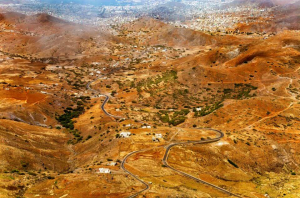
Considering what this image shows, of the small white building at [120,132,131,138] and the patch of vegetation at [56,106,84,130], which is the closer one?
the small white building at [120,132,131,138]

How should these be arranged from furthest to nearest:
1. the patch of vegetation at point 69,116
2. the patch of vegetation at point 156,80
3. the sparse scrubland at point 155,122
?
the patch of vegetation at point 156,80 → the patch of vegetation at point 69,116 → the sparse scrubland at point 155,122

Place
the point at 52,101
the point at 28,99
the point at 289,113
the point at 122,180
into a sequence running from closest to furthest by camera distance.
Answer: the point at 122,180 → the point at 289,113 → the point at 28,99 → the point at 52,101

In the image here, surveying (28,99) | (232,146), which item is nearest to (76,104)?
(28,99)

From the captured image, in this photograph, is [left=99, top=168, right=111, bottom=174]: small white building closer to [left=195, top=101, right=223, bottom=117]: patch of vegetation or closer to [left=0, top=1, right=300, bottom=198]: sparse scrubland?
[left=0, top=1, right=300, bottom=198]: sparse scrubland

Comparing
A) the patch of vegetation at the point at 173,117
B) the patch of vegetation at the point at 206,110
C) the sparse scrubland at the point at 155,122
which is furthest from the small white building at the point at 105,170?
the patch of vegetation at the point at 206,110

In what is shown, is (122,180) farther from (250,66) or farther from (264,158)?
(250,66)

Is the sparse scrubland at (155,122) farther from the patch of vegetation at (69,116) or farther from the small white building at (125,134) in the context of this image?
the small white building at (125,134)

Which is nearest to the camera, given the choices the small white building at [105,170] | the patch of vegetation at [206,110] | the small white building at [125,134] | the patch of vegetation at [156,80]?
the small white building at [105,170]

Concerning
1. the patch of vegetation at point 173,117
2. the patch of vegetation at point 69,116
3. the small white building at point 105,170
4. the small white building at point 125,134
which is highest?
the small white building at point 105,170

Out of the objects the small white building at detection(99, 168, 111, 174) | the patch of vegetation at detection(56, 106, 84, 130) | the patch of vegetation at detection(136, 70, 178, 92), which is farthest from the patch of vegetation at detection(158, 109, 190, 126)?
the small white building at detection(99, 168, 111, 174)

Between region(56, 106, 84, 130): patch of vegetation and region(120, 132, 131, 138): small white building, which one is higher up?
region(120, 132, 131, 138): small white building

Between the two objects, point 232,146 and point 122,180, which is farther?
point 232,146
